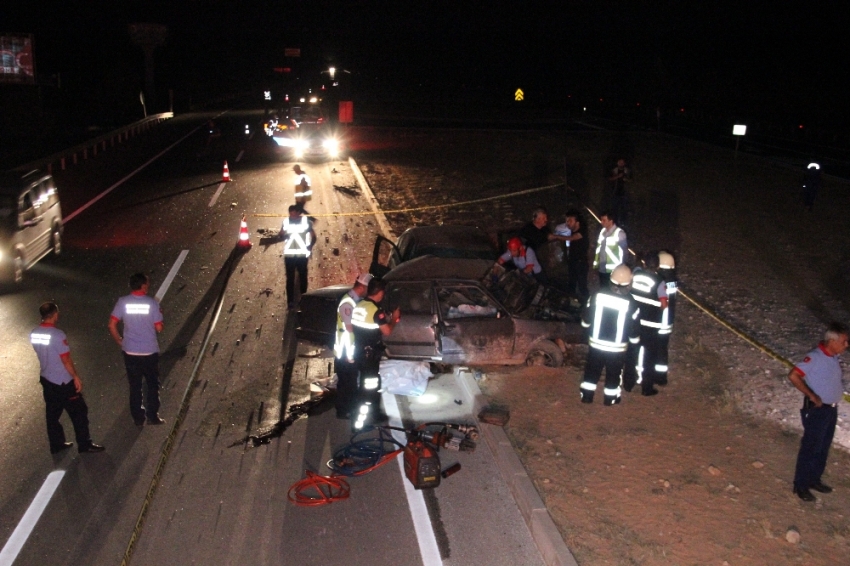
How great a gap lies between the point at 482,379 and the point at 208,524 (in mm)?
3851

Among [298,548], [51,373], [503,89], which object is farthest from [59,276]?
[503,89]

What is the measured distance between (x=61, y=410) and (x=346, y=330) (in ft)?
9.04

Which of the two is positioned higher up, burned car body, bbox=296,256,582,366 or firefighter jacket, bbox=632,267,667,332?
firefighter jacket, bbox=632,267,667,332

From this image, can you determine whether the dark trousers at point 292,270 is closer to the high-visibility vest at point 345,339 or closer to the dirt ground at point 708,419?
the dirt ground at point 708,419

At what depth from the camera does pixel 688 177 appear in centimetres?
2566

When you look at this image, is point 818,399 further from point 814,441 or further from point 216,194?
point 216,194

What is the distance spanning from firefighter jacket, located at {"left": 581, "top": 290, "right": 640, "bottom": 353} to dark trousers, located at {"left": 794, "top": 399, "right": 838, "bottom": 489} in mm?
2008

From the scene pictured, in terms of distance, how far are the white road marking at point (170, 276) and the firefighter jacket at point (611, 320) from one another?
7466 millimetres

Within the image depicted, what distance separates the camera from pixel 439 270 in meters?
9.42

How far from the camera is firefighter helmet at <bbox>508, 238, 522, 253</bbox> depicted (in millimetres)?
10547

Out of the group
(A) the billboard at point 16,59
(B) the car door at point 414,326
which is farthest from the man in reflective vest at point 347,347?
(A) the billboard at point 16,59

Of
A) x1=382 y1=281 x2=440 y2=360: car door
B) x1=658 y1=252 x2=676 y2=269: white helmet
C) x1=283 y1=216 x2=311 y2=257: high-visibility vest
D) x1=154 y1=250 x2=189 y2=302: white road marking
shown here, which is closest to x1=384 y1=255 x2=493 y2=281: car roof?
x1=382 y1=281 x2=440 y2=360: car door

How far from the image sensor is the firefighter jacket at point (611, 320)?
795 centimetres

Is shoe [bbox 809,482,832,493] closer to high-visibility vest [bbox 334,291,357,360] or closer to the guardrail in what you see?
high-visibility vest [bbox 334,291,357,360]
